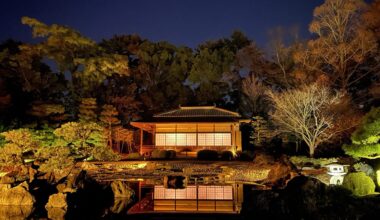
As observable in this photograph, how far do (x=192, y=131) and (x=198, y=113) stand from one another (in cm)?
142

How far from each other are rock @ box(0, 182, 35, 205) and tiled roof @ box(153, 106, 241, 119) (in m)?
13.4

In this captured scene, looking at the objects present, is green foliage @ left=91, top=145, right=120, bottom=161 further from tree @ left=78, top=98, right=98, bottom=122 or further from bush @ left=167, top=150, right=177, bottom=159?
tree @ left=78, top=98, right=98, bottom=122

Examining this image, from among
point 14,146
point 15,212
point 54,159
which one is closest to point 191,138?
point 54,159

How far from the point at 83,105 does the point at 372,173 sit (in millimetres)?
16763

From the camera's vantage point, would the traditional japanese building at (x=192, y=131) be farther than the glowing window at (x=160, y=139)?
No

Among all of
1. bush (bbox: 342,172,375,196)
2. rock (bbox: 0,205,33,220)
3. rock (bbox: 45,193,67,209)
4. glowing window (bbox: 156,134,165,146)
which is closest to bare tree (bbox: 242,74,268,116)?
glowing window (bbox: 156,134,165,146)

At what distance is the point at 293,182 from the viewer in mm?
12453

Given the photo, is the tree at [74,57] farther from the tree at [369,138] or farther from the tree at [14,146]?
the tree at [369,138]

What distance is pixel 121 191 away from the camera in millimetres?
14820

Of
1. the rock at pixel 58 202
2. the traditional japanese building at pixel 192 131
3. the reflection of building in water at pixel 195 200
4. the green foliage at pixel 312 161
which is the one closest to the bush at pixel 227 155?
the traditional japanese building at pixel 192 131

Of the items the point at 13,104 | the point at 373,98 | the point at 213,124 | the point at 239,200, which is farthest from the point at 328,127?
the point at 13,104

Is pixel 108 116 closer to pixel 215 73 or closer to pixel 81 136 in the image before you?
pixel 81 136

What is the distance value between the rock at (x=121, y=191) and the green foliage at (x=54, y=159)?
308cm

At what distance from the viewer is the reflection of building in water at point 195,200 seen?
12.2 meters
